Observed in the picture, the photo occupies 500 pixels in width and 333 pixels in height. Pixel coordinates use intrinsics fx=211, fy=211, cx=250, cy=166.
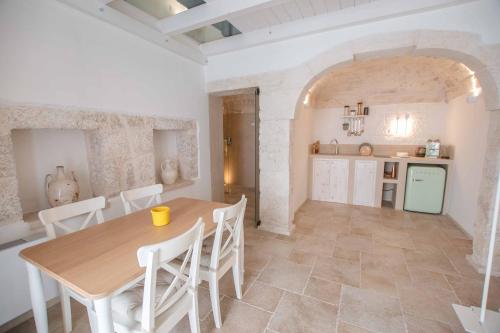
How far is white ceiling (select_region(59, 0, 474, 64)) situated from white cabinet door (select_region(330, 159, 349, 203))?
8.31ft

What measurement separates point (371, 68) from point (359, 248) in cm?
293

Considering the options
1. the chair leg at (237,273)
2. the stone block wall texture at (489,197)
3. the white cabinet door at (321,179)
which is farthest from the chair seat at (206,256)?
the white cabinet door at (321,179)

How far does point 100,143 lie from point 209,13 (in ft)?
5.34

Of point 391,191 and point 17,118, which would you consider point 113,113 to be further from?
point 391,191

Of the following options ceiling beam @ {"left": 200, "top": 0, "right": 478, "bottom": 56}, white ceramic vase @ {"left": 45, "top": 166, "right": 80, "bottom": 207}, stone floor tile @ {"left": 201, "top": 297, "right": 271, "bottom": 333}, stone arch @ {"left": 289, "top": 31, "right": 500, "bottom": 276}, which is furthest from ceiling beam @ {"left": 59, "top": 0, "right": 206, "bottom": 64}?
→ stone floor tile @ {"left": 201, "top": 297, "right": 271, "bottom": 333}

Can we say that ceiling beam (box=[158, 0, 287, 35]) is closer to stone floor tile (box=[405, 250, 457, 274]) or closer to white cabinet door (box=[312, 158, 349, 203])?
stone floor tile (box=[405, 250, 457, 274])

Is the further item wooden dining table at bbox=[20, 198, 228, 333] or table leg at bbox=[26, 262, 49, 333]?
table leg at bbox=[26, 262, 49, 333]

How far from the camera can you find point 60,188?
1.72 m

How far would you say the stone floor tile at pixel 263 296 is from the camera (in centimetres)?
169

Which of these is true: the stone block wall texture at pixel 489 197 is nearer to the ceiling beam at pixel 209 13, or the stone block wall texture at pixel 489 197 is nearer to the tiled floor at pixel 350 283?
the tiled floor at pixel 350 283

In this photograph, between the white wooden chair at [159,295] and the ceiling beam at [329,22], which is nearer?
the white wooden chair at [159,295]

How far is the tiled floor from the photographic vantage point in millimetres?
1536

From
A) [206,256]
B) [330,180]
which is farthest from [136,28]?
[330,180]

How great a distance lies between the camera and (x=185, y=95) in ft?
9.48
